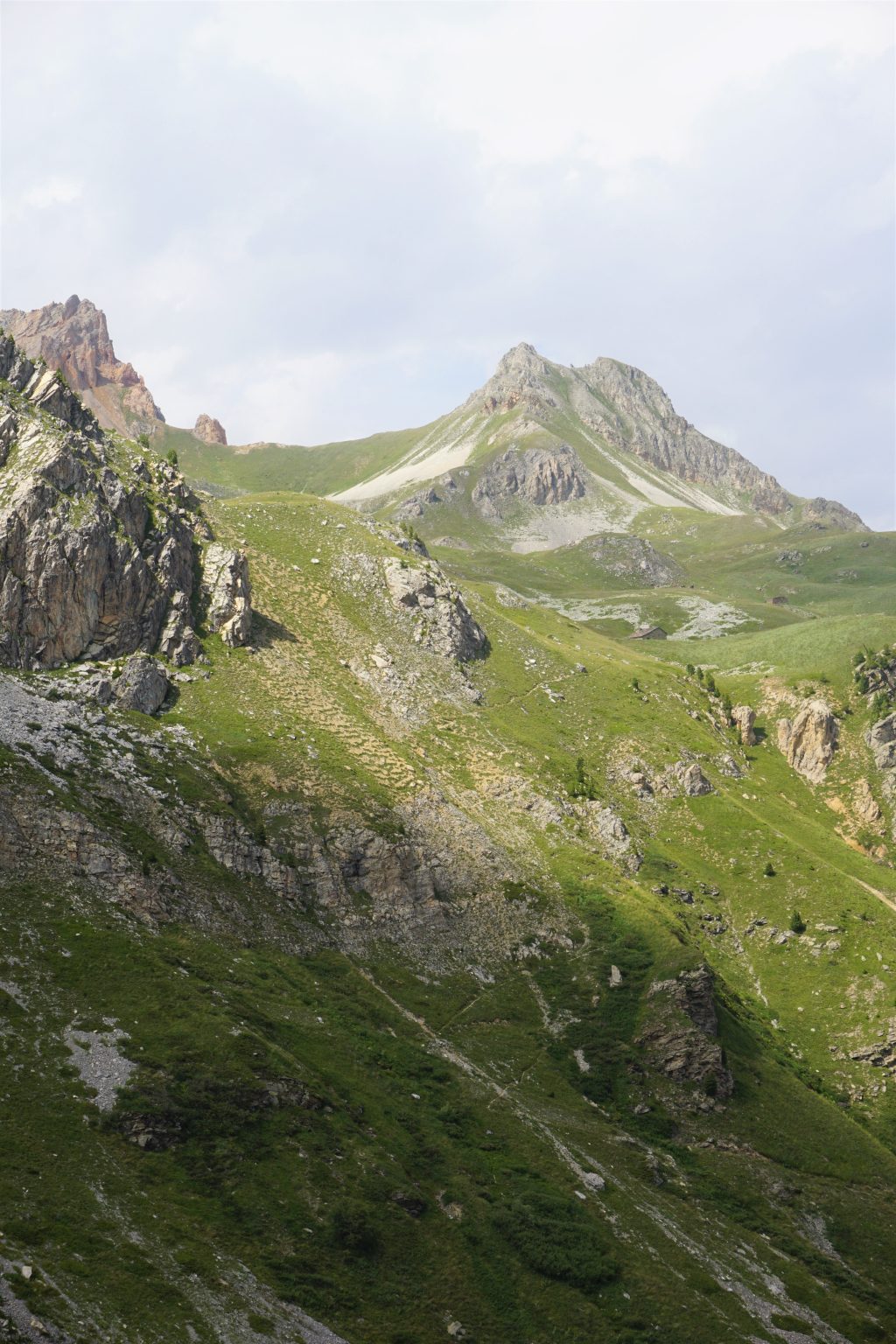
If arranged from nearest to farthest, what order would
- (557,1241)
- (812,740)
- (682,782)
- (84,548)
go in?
(557,1241), (84,548), (682,782), (812,740)

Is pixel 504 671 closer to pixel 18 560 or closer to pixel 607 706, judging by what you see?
pixel 607 706

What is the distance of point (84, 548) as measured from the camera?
9844cm

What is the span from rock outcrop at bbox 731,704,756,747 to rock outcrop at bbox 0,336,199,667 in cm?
9693

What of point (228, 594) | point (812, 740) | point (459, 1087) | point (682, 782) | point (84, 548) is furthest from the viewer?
point (812, 740)

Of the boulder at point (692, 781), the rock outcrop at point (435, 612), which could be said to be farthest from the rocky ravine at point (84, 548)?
the boulder at point (692, 781)

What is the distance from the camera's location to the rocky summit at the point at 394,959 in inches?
1770

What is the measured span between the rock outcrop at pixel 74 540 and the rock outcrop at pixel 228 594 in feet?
10.6

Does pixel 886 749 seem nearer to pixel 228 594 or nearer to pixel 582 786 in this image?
pixel 582 786

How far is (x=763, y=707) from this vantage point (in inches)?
5969

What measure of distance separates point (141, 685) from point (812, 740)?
108729 mm

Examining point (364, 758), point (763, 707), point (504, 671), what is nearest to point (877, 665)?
point (763, 707)

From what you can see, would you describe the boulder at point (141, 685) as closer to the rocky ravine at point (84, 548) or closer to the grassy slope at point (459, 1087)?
the grassy slope at point (459, 1087)

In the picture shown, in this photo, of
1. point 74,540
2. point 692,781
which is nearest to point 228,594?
point 74,540

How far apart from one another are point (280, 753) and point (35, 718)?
2668 cm
